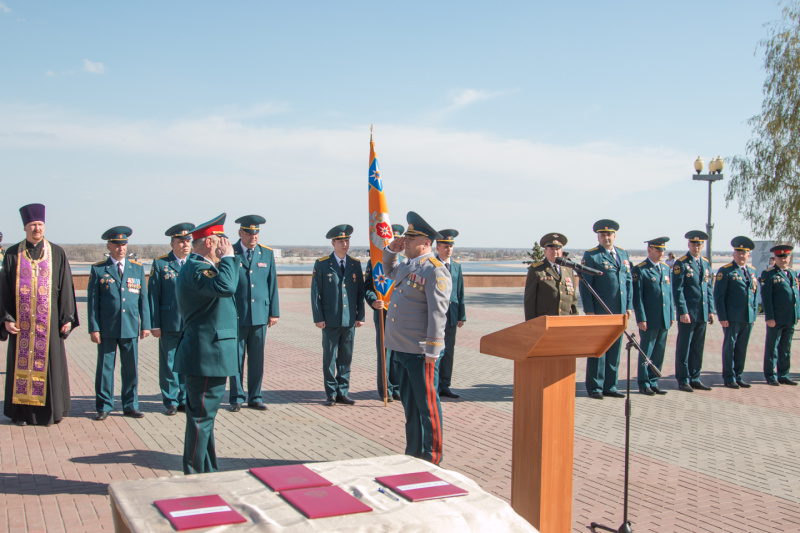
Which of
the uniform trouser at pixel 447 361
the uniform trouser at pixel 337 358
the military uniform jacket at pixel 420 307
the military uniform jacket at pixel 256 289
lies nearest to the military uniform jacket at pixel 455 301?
the uniform trouser at pixel 447 361

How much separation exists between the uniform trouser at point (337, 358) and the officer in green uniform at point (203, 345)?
3056 millimetres

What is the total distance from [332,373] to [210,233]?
3.56m

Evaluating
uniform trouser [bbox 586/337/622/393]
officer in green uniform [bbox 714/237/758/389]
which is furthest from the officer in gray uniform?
officer in green uniform [bbox 714/237/758/389]

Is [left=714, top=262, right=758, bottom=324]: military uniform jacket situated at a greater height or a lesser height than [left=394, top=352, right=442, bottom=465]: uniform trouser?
greater

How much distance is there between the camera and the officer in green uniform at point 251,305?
7.43m

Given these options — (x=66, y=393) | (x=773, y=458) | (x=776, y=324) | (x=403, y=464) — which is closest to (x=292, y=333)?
(x=66, y=393)

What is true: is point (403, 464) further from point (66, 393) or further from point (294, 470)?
point (66, 393)

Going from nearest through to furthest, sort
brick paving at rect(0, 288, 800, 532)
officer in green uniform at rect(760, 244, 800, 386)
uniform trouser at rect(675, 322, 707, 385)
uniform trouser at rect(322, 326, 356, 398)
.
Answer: brick paving at rect(0, 288, 800, 532) < uniform trouser at rect(322, 326, 356, 398) < uniform trouser at rect(675, 322, 707, 385) < officer in green uniform at rect(760, 244, 800, 386)

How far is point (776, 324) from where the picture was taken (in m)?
9.62

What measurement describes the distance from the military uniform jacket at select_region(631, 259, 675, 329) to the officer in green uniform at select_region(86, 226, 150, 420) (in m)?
6.28

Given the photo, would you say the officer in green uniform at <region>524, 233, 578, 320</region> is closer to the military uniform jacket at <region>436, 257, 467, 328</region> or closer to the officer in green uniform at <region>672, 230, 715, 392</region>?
the military uniform jacket at <region>436, 257, 467, 328</region>

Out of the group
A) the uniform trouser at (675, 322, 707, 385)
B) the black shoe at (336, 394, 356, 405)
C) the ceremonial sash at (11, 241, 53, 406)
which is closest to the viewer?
the ceremonial sash at (11, 241, 53, 406)

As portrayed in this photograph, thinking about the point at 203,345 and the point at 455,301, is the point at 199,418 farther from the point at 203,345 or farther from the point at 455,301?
the point at 455,301

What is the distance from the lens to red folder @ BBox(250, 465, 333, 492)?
284 cm
